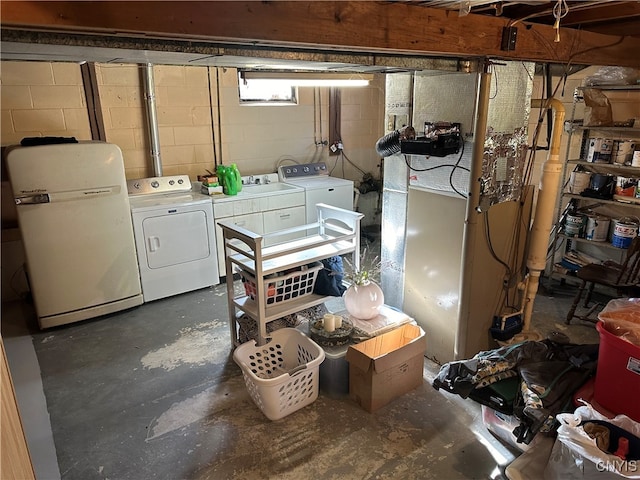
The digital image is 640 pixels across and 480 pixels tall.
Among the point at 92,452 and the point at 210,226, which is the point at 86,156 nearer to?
the point at 210,226

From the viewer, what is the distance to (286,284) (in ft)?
9.75

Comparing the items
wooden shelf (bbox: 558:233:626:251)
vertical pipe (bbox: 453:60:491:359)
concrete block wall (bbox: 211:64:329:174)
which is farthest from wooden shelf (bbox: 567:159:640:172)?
concrete block wall (bbox: 211:64:329:174)

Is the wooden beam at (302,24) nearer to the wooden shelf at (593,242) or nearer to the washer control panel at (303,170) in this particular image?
the wooden shelf at (593,242)

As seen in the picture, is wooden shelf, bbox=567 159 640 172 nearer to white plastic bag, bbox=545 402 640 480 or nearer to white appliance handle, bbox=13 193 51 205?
white plastic bag, bbox=545 402 640 480

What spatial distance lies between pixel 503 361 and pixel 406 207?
1187 mm

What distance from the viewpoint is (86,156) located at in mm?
3477

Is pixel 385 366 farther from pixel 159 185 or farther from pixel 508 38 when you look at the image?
pixel 159 185

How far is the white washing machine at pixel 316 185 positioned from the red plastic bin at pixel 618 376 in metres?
3.23

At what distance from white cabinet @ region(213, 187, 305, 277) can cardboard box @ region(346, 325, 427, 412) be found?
6.33 feet

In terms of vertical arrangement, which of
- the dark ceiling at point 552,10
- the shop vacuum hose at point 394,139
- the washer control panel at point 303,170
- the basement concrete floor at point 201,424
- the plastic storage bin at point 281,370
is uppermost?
the dark ceiling at point 552,10

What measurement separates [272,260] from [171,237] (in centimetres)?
149

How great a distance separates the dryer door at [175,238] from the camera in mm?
3947

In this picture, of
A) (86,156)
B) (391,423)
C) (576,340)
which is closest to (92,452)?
(391,423)

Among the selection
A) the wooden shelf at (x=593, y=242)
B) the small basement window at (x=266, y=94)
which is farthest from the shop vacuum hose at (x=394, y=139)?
the small basement window at (x=266, y=94)
